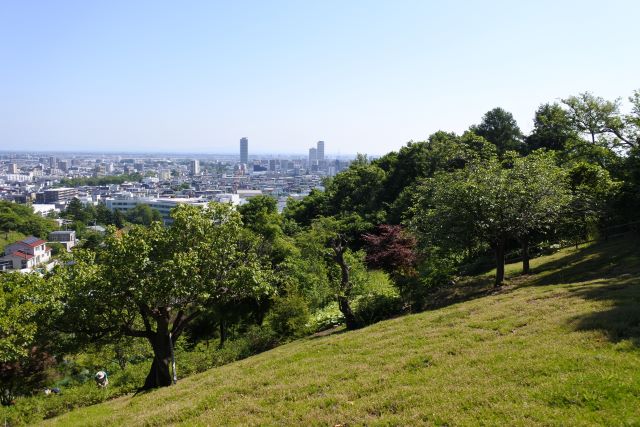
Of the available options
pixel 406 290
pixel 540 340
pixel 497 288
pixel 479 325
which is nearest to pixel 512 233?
pixel 497 288

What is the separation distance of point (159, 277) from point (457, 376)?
7124 mm

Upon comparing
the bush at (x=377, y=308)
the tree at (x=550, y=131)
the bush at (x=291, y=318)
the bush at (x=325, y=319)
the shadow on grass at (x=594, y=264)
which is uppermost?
the tree at (x=550, y=131)

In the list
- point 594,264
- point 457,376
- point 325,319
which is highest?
point 594,264

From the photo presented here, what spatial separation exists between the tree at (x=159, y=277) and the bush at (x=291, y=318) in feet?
11.0

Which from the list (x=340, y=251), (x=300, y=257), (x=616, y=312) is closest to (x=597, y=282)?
(x=616, y=312)

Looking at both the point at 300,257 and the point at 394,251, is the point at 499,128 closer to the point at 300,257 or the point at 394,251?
the point at 300,257

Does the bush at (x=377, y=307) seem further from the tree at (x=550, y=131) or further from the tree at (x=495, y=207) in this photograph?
the tree at (x=550, y=131)

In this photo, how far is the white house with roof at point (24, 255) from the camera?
219 ft

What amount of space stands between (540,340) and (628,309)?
1967 millimetres

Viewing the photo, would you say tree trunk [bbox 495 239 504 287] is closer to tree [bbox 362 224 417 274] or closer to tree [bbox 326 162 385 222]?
tree [bbox 362 224 417 274]

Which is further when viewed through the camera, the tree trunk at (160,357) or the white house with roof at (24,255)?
the white house with roof at (24,255)

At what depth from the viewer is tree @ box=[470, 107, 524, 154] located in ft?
135

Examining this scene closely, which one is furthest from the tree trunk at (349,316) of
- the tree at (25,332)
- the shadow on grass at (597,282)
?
the tree at (25,332)

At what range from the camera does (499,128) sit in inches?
1631
